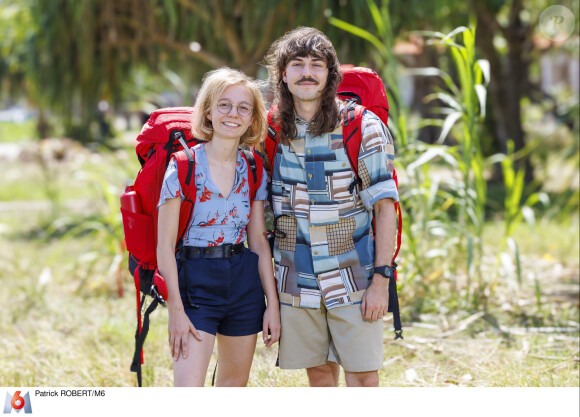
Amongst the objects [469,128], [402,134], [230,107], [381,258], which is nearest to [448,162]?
[469,128]

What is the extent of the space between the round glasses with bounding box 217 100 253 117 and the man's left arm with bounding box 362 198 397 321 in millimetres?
609

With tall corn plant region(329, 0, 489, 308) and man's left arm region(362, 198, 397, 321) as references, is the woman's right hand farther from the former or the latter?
tall corn plant region(329, 0, 489, 308)

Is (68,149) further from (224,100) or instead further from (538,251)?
(224,100)

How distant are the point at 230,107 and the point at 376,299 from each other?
0.91m

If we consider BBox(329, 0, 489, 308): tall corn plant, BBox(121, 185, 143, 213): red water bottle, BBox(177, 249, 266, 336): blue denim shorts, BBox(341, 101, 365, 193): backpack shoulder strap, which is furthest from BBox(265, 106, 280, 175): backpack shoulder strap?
BBox(329, 0, 489, 308): tall corn plant

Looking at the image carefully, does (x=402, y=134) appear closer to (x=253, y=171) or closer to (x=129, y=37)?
(x=253, y=171)

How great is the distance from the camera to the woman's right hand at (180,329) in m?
2.54

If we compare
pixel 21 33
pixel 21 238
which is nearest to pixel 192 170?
pixel 21 238

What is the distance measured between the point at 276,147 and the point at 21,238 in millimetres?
6425

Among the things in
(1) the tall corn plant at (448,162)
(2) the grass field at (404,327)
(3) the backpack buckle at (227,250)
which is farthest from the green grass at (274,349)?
(3) the backpack buckle at (227,250)

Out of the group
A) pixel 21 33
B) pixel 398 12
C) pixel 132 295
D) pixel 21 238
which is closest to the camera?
pixel 132 295

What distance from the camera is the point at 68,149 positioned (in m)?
17.8

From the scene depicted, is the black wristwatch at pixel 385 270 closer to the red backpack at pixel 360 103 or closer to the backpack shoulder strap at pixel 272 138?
the red backpack at pixel 360 103

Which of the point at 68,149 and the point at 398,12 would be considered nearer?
the point at 398,12
